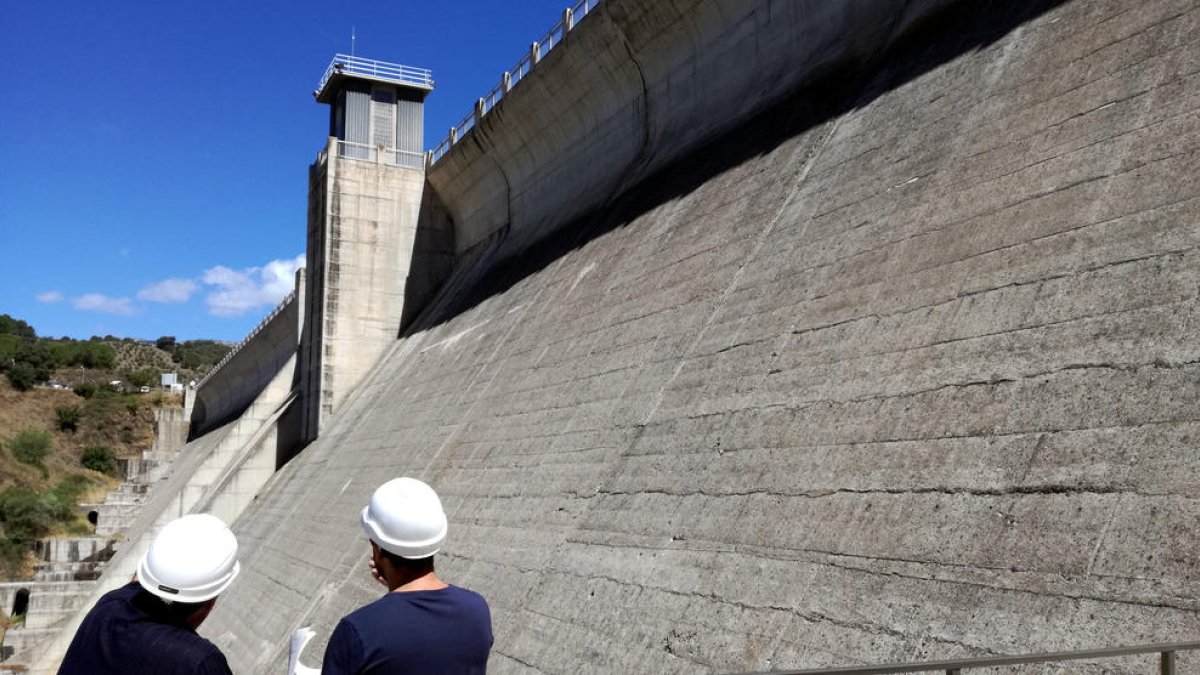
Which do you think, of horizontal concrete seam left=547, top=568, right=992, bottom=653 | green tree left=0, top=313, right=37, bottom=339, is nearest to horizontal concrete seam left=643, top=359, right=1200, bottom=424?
horizontal concrete seam left=547, top=568, right=992, bottom=653

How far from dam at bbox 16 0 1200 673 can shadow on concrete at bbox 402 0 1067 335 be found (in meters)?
0.05

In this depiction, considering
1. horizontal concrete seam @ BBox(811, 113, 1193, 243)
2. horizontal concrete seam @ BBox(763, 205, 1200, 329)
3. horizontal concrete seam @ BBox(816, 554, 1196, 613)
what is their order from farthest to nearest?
horizontal concrete seam @ BBox(811, 113, 1193, 243), horizontal concrete seam @ BBox(763, 205, 1200, 329), horizontal concrete seam @ BBox(816, 554, 1196, 613)

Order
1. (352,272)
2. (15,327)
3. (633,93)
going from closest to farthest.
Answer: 1. (633,93)
2. (352,272)
3. (15,327)

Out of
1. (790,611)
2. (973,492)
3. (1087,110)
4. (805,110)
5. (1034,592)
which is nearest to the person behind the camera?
(1034,592)

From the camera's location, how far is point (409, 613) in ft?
7.29

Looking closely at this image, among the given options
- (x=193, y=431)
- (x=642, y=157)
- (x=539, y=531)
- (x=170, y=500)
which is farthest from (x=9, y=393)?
(x=539, y=531)

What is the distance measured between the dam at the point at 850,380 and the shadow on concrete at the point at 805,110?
5 cm

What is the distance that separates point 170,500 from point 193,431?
21.7 m

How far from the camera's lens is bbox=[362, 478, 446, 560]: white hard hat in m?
2.36

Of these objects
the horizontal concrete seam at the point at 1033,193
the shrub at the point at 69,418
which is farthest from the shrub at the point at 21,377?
the horizontal concrete seam at the point at 1033,193

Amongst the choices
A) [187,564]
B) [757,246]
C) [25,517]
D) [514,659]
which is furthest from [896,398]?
[25,517]

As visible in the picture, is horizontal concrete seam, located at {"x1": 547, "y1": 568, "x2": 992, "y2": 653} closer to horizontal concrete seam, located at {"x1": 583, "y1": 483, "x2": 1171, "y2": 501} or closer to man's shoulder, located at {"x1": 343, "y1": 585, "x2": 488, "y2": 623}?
horizontal concrete seam, located at {"x1": 583, "y1": 483, "x2": 1171, "y2": 501}

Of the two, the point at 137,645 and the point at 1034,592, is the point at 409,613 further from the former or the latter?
the point at 1034,592

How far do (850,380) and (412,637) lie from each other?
4.34 m
